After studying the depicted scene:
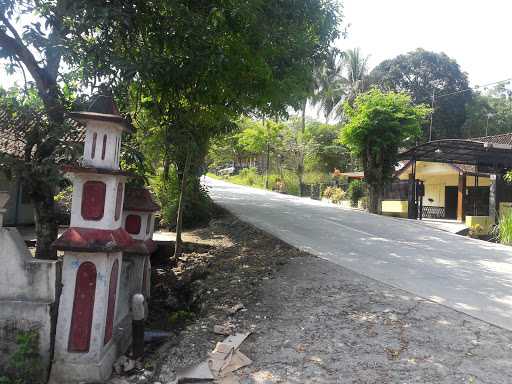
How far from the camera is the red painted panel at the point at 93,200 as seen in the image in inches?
192

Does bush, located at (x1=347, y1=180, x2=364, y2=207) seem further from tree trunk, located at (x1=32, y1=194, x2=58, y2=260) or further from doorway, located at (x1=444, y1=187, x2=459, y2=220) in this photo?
tree trunk, located at (x1=32, y1=194, x2=58, y2=260)

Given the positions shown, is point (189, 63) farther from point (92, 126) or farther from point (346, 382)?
point (346, 382)

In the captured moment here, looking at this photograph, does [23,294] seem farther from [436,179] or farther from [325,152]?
[325,152]

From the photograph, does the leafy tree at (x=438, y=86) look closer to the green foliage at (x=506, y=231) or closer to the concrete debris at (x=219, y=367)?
the green foliage at (x=506, y=231)

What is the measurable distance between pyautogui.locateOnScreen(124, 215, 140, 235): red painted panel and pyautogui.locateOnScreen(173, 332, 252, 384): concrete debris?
9.84ft

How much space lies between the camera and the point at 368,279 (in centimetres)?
708

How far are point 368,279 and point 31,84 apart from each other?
6328 mm

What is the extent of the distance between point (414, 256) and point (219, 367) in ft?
19.9

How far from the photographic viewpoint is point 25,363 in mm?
4648

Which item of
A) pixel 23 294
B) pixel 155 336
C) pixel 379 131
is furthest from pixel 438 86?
pixel 23 294

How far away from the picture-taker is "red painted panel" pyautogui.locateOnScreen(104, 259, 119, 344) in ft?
16.4

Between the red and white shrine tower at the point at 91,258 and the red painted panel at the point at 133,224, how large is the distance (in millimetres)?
2245

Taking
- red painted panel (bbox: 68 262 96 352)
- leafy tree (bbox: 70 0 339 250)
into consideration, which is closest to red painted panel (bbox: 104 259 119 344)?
red painted panel (bbox: 68 262 96 352)

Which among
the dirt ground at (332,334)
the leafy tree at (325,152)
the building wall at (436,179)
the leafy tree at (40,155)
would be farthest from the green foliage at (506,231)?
the leafy tree at (325,152)
